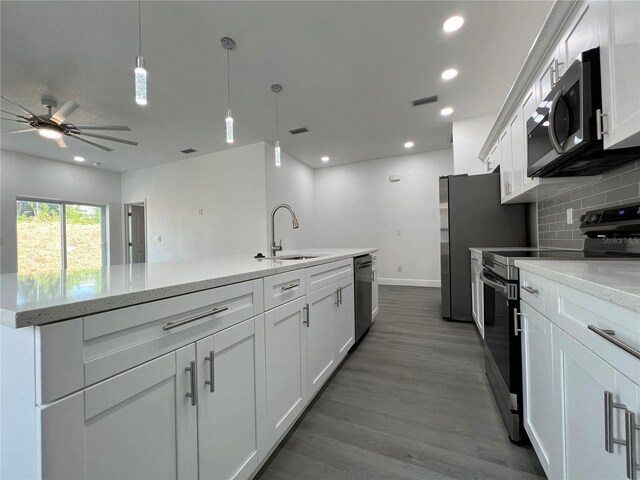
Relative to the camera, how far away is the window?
4.98 metres

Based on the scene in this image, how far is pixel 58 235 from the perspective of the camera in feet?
17.9

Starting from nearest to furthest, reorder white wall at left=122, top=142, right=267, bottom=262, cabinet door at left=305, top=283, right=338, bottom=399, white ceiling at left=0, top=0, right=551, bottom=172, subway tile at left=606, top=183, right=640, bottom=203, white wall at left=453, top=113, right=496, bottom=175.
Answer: subway tile at left=606, top=183, right=640, bottom=203, cabinet door at left=305, top=283, right=338, bottom=399, white ceiling at left=0, top=0, right=551, bottom=172, white wall at left=453, top=113, right=496, bottom=175, white wall at left=122, top=142, right=267, bottom=262

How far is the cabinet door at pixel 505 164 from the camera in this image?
2457 mm

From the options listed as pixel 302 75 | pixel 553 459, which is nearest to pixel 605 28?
pixel 553 459

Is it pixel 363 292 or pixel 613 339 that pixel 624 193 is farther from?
pixel 363 292

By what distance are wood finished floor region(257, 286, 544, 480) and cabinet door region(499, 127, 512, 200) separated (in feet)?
5.30

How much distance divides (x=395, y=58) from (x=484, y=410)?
308 cm

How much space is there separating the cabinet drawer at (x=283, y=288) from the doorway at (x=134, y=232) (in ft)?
21.2

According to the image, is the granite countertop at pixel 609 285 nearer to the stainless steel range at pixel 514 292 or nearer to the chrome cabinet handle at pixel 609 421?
the chrome cabinet handle at pixel 609 421

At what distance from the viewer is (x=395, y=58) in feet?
8.56

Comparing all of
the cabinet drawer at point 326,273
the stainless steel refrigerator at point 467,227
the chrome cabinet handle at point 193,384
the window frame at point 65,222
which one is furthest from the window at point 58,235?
the stainless steel refrigerator at point 467,227

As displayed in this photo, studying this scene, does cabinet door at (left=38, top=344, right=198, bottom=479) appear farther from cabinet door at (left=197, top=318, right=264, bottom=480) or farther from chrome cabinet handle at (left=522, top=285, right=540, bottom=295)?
chrome cabinet handle at (left=522, top=285, right=540, bottom=295)

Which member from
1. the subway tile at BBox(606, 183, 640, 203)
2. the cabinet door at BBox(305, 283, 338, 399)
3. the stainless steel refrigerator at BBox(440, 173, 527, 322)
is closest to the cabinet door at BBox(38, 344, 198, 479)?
the cabinet door at BBox(305, 283, 338, 399)

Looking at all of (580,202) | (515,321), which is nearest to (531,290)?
(515,321)
